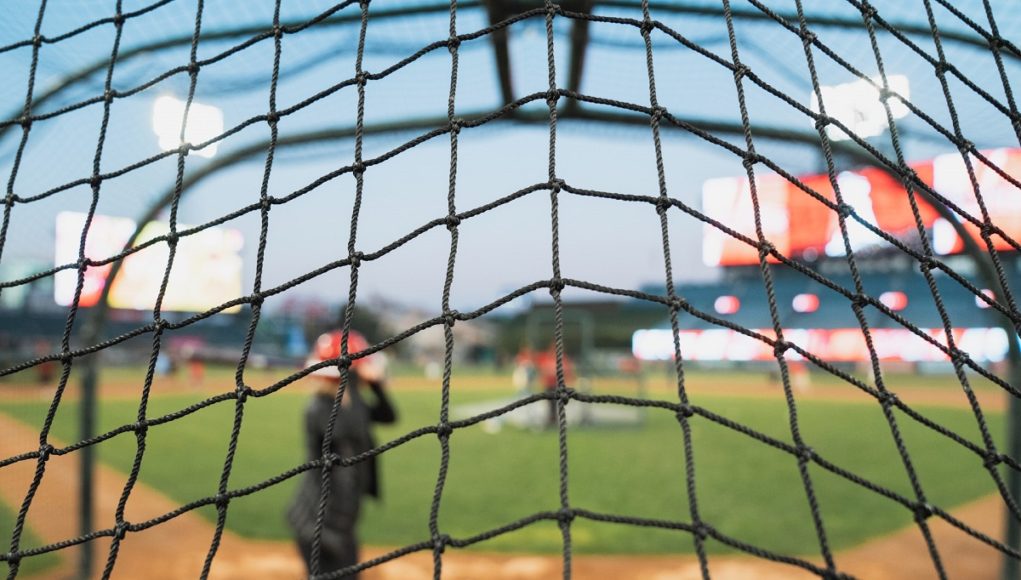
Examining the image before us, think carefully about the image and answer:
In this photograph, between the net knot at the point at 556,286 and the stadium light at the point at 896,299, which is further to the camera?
the stadium light at the point at 896,299

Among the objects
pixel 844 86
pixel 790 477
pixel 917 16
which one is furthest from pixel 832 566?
pixel 790 477

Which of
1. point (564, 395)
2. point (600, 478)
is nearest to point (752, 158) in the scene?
point (564, 395)

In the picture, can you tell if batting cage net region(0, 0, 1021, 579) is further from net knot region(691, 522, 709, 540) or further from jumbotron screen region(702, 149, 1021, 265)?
jumbotron screen region(702, 149, 1021, 265)

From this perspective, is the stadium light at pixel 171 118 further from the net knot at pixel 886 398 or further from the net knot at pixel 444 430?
the net knot at pixel 886 398

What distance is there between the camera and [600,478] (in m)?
6.61

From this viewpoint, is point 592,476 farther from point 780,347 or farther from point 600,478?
point 780,347

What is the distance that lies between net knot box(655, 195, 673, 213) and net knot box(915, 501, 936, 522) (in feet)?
2.48

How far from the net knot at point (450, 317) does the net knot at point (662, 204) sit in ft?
1.66

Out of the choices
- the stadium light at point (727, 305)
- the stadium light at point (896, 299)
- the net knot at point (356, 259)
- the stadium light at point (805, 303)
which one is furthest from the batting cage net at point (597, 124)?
the stadium light at point (727, 305)

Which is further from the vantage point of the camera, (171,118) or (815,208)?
(815,208)

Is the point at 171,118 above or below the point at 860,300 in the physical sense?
above

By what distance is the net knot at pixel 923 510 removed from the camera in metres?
1.25

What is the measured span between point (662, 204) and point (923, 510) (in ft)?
2.56

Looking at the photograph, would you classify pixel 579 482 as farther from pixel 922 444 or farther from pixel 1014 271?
pixel 1014 271
